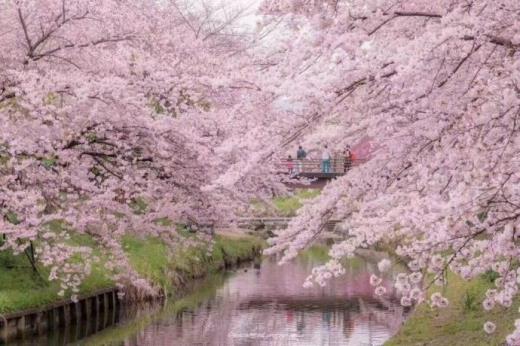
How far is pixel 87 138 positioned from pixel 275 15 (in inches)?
267

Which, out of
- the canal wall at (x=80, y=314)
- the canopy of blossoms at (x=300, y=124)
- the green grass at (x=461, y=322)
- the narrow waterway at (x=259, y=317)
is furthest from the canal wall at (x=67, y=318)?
the green grass at (x=461, y=322)

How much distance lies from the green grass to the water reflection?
6.48 feet

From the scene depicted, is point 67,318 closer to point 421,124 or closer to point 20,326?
point 20,326

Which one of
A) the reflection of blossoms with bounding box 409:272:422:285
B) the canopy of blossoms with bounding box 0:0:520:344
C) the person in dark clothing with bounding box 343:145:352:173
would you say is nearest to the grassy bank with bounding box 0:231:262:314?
the canopy of blossoms with bounding box 0:0:520:344

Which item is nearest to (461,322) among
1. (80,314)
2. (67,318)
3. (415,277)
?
(415,277)

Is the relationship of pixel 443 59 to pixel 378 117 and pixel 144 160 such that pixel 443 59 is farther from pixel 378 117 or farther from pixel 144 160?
pixel 144 160

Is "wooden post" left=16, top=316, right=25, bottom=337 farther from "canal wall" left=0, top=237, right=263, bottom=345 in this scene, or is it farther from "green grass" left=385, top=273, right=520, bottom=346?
"green grass" left=385, top=273, right=520, bottom=346

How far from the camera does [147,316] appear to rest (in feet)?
71.9

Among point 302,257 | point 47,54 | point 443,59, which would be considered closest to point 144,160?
point 47,54

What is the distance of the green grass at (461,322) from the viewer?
44.4ft

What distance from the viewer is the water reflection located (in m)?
19.2

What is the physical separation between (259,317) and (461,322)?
819 cm

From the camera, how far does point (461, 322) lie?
50.0ft

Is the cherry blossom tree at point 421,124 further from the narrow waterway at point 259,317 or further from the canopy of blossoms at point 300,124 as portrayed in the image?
the narrow waterway at point 259,317
